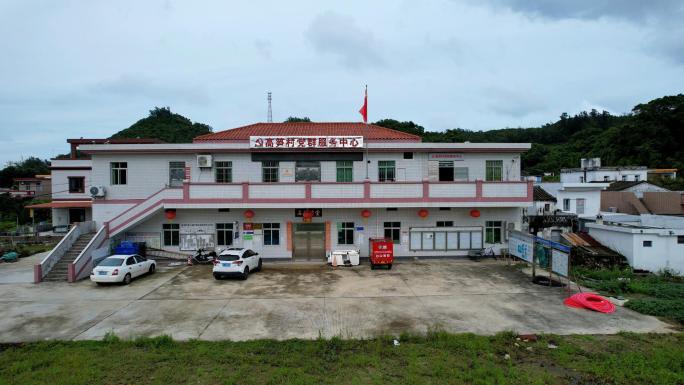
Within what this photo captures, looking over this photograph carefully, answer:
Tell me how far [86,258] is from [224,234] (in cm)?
688

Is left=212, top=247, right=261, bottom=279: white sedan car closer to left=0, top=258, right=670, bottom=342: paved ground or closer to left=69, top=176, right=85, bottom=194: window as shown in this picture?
left=0, top=258, right=670, bottom=342: paved ground

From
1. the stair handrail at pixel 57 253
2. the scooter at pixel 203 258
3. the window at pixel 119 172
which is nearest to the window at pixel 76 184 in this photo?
the window at pixel 119 172

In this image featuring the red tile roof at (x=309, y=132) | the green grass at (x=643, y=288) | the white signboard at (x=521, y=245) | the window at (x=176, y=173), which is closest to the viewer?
the green grass at (x=643, y=288)

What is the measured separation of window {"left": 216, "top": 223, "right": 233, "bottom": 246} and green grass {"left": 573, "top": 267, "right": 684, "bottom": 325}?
18410 mm

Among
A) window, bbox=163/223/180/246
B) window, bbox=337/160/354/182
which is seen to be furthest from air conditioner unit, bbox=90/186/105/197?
window, bbox=337/160/354/182

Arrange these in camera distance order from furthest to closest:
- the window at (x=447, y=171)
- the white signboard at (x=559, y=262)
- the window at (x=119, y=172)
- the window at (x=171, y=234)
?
the window at (x=447, y=171) < the window at (x=119, y=172) < the window at (x=171, y=234) < the white signboard at (x=559, y=262)

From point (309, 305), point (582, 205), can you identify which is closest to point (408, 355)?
point (309, 305)

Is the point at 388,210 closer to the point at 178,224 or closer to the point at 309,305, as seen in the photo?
the point at 309,305

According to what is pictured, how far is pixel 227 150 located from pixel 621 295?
67.2 feet

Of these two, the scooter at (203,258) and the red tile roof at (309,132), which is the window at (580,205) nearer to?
the red tile roof at (309,132)

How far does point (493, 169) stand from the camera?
74.0 feet

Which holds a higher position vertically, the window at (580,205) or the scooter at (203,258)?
the window at (580,205)

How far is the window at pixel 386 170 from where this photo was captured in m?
22.1

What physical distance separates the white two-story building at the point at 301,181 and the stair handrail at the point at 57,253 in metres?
1.31
